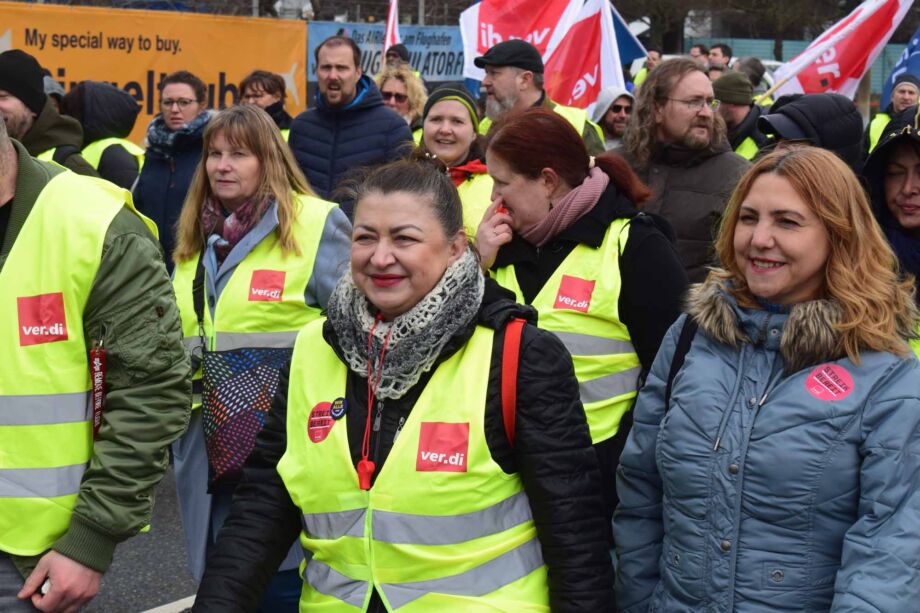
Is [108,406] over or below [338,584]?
over

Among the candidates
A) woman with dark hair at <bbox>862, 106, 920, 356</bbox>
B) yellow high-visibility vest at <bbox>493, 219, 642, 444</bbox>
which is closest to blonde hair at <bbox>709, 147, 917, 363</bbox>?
woman with dark hair at <bbox>862, 106, 920, 356</bbox>

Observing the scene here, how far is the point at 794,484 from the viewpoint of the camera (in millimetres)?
2479

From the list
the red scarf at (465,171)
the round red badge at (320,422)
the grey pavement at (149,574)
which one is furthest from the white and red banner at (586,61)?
the round red badge at (320,422)

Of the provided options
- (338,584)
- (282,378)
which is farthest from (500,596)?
(282,378)

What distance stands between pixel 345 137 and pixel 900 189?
4.12 metres

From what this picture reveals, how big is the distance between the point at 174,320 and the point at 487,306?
808 millimetres

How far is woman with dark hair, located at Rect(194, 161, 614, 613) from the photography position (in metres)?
2.61

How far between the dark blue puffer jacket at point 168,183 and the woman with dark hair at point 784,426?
4.16 m

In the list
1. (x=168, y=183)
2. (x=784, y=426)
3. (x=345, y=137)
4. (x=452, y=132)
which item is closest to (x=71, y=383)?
(x=784, y=426)

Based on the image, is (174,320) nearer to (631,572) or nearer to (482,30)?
(631,572)

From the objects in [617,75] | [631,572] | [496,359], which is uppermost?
[617,75]

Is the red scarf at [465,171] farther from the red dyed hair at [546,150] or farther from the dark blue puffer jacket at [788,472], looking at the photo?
the dark blue puffer jacket at [788,472]

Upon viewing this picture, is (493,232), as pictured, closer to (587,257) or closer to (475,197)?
(587,257)

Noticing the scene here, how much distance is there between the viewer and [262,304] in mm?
4074
